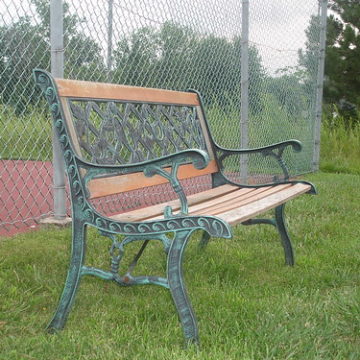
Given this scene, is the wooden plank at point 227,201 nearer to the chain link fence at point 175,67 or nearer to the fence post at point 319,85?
the chain link fence at point 175,67

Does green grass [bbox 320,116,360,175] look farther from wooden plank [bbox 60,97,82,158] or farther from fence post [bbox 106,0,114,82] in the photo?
wooden plank [bbox 60,97,82,158]

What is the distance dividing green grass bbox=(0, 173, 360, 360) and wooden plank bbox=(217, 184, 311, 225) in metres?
0.40

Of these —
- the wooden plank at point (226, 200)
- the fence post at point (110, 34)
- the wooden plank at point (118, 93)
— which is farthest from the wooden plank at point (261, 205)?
the fence post at point (110, 34)

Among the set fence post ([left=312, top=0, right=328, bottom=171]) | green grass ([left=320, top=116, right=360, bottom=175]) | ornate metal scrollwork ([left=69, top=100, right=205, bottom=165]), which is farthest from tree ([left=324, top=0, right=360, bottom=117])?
ornate metal scrollwork ([left=69, top=100, right=205, bottom=165])

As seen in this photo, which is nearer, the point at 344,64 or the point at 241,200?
the point at 241,200

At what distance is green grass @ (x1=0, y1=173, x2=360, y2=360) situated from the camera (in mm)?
2127

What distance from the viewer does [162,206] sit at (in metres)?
2.64

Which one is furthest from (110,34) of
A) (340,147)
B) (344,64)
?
(344,64)

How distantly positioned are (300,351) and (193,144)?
1519mm

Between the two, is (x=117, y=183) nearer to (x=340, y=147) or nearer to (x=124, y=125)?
(x=124, y=125)

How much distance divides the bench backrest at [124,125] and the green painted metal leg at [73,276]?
0.15 m

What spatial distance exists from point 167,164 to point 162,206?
0.56m

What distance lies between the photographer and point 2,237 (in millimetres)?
3604

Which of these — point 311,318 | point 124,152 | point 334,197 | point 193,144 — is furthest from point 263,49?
point 311,318
